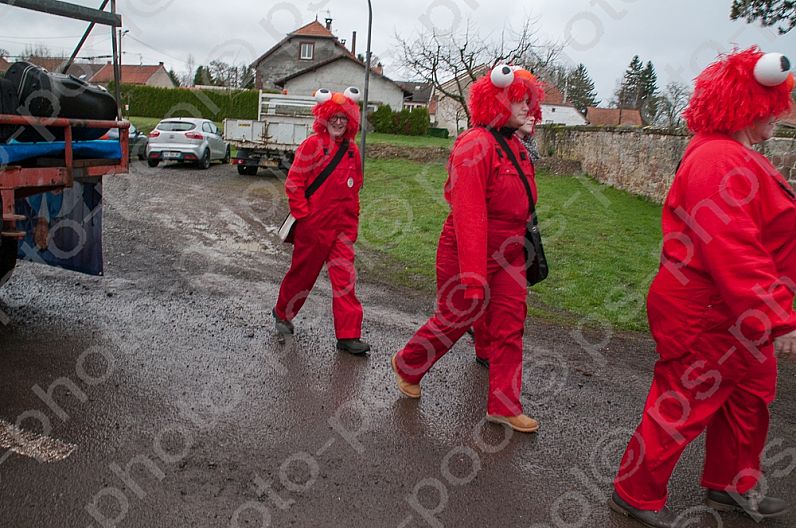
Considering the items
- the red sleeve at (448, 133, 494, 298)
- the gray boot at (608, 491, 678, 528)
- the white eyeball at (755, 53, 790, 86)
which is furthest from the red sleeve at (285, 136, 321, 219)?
the white eyeball at (755, 53, 790, 86)

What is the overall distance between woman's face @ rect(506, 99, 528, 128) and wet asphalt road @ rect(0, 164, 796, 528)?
177 cm

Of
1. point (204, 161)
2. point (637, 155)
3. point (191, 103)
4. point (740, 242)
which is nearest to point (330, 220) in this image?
point (740, 242)

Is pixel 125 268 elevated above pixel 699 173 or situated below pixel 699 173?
below

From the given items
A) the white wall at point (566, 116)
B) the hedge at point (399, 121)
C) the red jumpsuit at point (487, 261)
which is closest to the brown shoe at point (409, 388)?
the red jumpsuit at point (487, 261)

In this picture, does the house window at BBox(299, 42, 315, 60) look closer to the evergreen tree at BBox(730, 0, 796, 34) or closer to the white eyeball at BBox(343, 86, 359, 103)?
the evergreen tree at BBox(730, 0, 796, 34)

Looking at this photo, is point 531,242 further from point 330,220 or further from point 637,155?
point 637,155

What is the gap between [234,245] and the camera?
932 centimetres

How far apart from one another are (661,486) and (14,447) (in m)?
3.10

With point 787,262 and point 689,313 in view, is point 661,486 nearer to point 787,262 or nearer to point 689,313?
point 689,313

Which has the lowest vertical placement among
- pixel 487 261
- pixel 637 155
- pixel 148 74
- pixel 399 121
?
pixel 487 261

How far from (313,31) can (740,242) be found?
66111 millimetres

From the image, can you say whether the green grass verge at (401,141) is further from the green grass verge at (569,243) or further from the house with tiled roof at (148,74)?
the house with tiled roof at (148,74)

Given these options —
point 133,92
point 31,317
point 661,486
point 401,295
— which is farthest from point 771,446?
point 133,92

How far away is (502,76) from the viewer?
12.3ft
